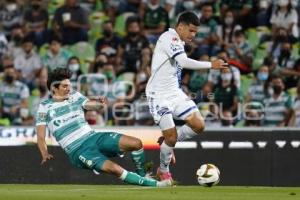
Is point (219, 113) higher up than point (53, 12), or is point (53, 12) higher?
point (53, 12)

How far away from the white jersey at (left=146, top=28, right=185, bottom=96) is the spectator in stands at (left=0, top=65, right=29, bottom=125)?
642 centimetres

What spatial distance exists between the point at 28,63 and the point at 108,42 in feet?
5.99

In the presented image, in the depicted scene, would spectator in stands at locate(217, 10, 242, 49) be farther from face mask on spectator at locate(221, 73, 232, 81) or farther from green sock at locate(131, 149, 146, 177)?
green sock at locate(131, 149, 146, 177)

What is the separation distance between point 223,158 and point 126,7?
22.1 feet

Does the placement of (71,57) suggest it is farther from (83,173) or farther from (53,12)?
(83,173)

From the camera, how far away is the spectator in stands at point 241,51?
2234cm

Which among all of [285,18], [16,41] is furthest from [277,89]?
[16,41]

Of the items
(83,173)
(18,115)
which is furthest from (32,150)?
(18,115)

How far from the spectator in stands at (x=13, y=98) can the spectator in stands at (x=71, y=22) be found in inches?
76.5

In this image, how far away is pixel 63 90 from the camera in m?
14.7

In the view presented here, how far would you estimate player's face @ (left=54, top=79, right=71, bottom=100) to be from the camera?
14.7 meters

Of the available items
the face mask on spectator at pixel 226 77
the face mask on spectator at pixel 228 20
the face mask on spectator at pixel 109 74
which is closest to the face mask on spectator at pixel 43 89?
the face mask on spectator at pixel 109 74

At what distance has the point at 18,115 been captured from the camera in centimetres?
2180

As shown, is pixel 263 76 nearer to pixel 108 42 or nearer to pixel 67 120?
pixel 108 42
